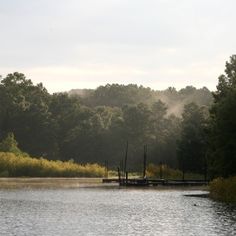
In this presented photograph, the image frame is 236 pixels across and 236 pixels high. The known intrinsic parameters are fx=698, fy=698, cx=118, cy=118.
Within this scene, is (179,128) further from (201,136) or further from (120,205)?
(120,205)

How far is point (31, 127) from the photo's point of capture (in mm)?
168375

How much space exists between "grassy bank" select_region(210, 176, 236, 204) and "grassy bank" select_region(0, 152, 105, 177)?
60.2m

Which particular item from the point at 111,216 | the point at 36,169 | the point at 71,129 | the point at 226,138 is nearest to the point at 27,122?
the point at 71,129

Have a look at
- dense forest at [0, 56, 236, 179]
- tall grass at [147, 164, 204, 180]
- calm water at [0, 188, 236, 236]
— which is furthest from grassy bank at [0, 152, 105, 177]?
calm water at [0, 188, 236, 236]

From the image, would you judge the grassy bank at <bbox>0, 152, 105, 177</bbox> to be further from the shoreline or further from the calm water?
the calm water

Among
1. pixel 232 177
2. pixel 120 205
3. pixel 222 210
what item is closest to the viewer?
pixel 222 210

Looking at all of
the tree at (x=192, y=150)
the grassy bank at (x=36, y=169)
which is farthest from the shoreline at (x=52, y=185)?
the tree at (x=192, y=150)

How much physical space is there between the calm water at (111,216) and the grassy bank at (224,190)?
1747 mm

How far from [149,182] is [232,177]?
43.2 m

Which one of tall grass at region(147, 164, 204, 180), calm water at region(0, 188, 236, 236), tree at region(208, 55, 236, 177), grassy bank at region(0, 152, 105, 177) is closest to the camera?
calm water at region(0, 188, 236, 236)

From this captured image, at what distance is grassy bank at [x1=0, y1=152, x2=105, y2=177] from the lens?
428 feet

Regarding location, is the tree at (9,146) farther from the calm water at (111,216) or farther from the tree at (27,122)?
the calm water at (111,216)

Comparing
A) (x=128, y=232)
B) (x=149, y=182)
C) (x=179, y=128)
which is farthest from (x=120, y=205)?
(x=179, y=128)

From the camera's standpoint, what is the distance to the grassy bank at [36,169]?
428ft
